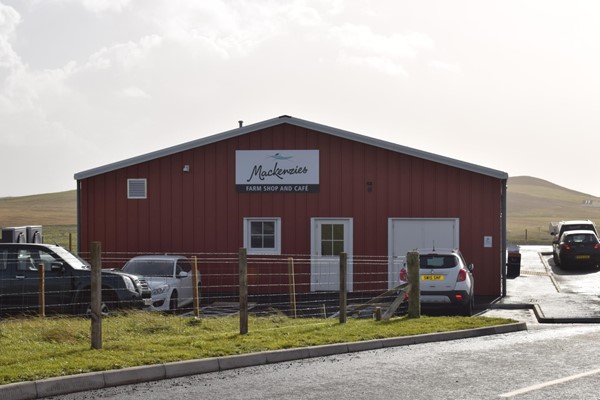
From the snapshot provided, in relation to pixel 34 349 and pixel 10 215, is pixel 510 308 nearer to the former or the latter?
pixel 34 349

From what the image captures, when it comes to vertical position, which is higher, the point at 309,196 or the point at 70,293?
the point at 309,196

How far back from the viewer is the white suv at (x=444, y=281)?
62.3 feet

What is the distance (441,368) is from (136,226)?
17.0 m

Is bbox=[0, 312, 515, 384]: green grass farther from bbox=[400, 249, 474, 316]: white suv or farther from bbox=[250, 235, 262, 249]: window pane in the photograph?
bbox=[250, 235, 262, 249]: window pane

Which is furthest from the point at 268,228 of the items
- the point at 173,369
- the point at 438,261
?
the point at 173,369

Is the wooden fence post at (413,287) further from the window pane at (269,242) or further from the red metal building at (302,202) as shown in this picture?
the window pane at (269,242)

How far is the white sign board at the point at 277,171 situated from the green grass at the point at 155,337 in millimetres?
9501

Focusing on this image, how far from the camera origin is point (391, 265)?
25375 mm

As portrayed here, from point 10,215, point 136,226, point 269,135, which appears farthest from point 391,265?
point 10,215

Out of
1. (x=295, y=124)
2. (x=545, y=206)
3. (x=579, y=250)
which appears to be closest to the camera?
(x=295, y=124)

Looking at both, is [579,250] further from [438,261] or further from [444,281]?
[444,281]

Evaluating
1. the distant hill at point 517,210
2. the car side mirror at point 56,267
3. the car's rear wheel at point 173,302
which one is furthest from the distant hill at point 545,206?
the car side mirror at point 56,267

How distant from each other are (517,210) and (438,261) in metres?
140

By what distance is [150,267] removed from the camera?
834 inches
